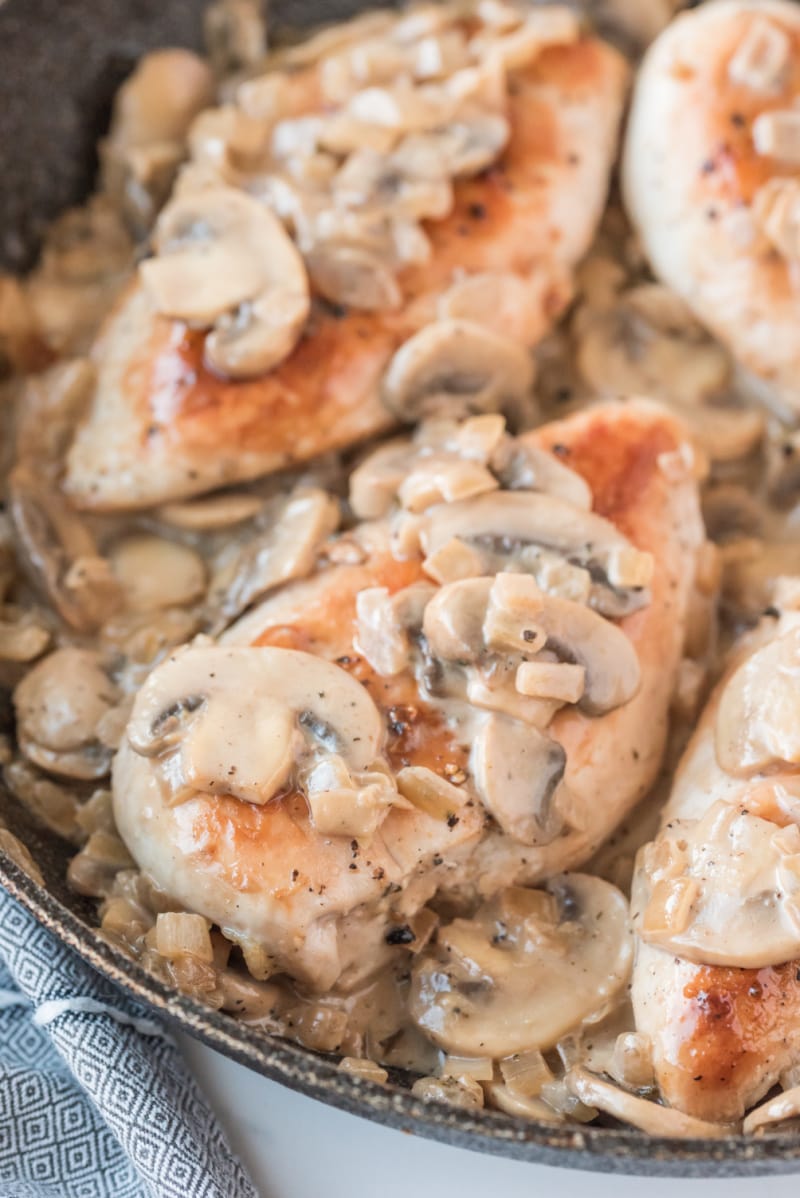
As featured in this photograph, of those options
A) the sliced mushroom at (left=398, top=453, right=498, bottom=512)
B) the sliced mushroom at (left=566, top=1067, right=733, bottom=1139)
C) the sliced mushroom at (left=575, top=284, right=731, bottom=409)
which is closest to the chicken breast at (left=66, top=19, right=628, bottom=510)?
the sliced mushroom at (left=575, top=284, right=731, bottom=409)

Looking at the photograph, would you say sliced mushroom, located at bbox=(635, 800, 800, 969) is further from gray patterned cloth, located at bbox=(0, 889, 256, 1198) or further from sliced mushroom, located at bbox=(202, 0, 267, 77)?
sliced mushroom, located at bbox=(202, 0, 267, 77)

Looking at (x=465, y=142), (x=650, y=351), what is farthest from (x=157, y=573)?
(x=650, y=351)

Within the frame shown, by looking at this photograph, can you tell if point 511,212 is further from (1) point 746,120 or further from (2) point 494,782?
(2) point 494,782

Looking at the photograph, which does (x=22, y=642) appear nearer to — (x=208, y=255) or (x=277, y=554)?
(x=277, y=554)

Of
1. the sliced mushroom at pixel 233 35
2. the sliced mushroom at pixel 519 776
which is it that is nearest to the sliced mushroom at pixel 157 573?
the sliced mushroom at pixel 519 776

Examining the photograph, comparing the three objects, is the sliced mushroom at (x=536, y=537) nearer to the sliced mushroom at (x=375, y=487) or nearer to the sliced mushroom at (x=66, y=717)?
the sliced mushroom at (x=375, y=487)
